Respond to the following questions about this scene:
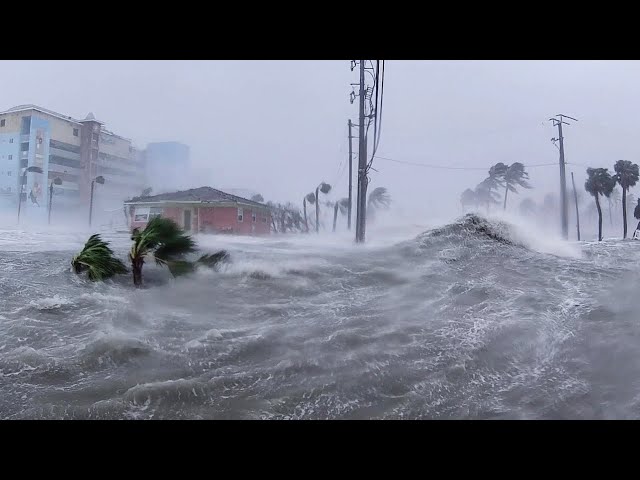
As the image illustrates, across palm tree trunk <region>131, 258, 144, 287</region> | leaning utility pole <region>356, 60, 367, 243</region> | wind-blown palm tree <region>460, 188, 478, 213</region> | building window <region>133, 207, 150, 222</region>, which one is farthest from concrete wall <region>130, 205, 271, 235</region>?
wind-blown palm tree <region>460, 188, 478, 213</region>

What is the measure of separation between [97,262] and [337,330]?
162 centimetres

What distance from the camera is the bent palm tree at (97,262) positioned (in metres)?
3.09

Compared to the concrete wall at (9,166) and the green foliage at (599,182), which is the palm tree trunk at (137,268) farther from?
the green foliage at (599,182)

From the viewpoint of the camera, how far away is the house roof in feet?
10.7

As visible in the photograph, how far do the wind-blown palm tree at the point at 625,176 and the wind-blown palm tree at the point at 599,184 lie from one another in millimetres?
49

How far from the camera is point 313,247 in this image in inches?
133

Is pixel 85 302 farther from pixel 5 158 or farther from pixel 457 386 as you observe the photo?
pixel 457 386

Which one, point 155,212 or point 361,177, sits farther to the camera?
point 361,177

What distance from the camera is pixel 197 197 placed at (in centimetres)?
329

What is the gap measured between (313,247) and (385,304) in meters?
0.65

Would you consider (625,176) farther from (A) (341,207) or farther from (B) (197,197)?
(B) (197,197)

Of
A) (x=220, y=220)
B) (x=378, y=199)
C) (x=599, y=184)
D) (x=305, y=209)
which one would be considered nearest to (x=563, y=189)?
(x=599, y=184)

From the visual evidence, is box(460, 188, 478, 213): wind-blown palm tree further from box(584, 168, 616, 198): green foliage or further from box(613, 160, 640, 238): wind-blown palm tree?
box(613, 160, 640, 238): wind-blown palm tree
